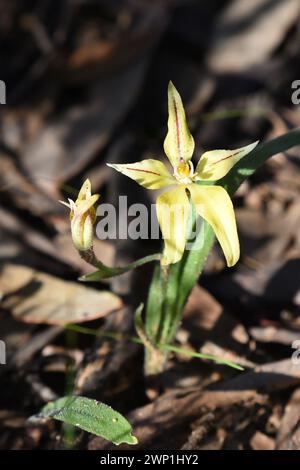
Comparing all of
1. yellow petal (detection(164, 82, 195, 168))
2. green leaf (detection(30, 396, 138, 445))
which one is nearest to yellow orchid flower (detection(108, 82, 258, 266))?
yellow petal (detection(164, 82, 195, 168))

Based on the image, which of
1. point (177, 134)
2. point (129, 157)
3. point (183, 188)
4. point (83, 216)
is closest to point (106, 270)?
point (83, 216)

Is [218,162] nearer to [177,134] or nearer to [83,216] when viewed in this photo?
[177,134]

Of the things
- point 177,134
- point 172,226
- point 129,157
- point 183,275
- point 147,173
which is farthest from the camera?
point 129,157

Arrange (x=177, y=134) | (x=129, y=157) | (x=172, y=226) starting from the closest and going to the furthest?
(x=172, y=226), (x=177, y=134), (x=129, y=157)

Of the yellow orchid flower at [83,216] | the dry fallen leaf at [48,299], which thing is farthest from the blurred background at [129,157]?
the yellow orchid flower at [83,216]

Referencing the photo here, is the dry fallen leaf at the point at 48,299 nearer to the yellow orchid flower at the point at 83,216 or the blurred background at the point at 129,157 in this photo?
the blurred background at the point at 129,157
